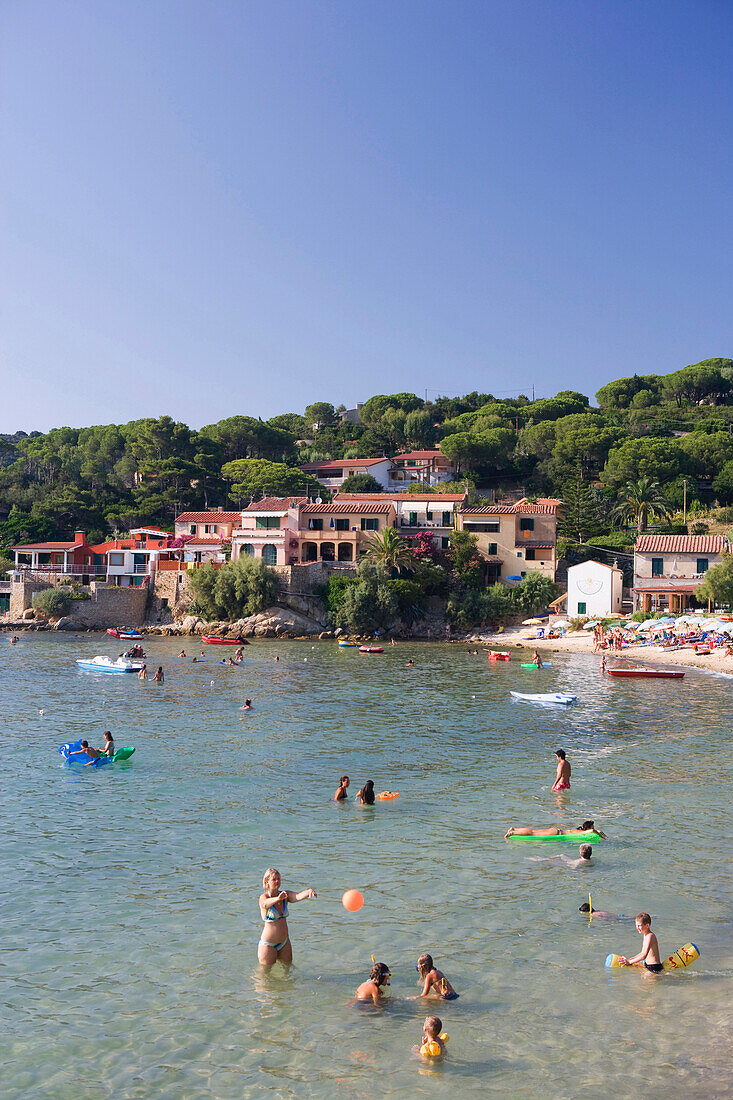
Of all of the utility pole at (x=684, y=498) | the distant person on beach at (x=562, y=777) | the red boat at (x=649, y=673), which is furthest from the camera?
the utility pole at (x=684, y=498)

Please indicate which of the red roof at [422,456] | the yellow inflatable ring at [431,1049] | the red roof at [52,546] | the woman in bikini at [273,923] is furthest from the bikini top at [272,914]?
the red roof at [422,456]

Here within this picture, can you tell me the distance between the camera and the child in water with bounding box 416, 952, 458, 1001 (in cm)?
1143

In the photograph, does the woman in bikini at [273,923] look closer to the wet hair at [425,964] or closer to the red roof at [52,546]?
the wet hair at [425,964]

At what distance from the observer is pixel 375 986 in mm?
11367

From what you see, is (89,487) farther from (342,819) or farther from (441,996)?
(441,996)

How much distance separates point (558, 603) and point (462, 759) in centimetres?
4513

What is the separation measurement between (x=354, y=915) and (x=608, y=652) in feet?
148

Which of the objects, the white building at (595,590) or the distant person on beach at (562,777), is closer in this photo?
the distant person on beach at (562,777)

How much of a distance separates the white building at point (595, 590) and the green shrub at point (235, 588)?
24828 millimetres

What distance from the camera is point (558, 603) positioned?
69.3 metres

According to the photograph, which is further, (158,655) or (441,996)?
(158,655)

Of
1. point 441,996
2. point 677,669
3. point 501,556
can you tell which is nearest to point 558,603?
point 501,556

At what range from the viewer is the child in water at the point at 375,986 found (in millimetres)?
11328

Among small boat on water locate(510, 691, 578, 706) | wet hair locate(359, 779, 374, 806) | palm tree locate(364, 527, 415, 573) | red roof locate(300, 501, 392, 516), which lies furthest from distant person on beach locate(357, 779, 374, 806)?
red roof locate(300, 501, 392, 516)
